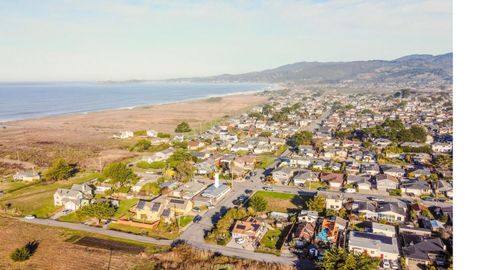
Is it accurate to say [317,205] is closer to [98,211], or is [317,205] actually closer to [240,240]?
[240,240]

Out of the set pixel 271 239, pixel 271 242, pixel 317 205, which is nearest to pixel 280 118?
pixel 317 205

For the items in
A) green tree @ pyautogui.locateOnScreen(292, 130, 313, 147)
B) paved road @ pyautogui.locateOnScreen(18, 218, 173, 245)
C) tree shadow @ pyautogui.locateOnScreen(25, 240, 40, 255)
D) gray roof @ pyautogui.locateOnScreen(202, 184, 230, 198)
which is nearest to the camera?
tree shadow @ pyautogui.locateOnScreen(25, 240, 40, 255)

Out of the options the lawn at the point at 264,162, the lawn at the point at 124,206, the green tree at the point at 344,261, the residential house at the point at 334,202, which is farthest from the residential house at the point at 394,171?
the lawn at the point at 124,206

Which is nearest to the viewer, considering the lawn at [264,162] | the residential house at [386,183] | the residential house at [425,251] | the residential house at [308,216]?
the residential house at [425,251]

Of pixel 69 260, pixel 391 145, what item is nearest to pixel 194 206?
pixel 69 260

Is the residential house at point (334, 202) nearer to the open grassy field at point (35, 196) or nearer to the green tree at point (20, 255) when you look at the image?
the green tree at point (20, 255)

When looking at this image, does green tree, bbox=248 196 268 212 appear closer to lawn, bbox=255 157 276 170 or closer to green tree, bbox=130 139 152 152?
lawn, bbox=255 157 276 170

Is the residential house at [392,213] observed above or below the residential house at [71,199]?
below

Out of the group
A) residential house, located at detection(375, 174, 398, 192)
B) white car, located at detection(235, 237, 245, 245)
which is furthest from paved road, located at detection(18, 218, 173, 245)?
residential house, located at detection(375, 174, 398, 192)
